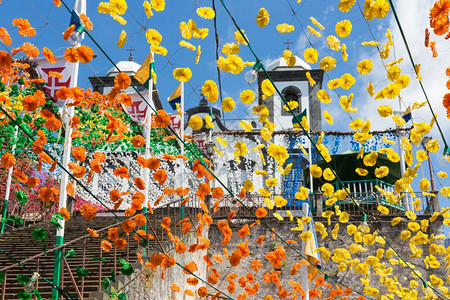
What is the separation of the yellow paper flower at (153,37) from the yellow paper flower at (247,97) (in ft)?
3.58

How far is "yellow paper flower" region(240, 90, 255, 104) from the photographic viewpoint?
5355mm

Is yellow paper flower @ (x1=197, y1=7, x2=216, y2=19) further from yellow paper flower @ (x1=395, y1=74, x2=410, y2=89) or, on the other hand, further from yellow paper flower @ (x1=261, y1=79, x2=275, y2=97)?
yellow paper flower @ (x1=395, y1=74, x2=410, y2=89)

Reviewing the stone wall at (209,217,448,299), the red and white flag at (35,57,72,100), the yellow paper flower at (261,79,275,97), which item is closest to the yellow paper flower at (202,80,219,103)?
the yellow paper flower at (261,79,275,97)

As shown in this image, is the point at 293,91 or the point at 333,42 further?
the point at 293,91

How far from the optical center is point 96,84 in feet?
97.9

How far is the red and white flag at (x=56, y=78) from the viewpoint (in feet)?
26.0

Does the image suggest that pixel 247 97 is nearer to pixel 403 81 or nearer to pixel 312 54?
pixel 312 54

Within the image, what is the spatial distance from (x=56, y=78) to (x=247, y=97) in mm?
3944

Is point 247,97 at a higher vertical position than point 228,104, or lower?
higher

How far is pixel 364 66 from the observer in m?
5.34

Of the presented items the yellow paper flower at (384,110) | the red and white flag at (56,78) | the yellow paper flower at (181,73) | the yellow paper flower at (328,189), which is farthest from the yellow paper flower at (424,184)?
the red and white flag at (56,78)

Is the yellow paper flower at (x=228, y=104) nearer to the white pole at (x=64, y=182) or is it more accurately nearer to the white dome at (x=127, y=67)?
the white pole at (x=64, y=182)

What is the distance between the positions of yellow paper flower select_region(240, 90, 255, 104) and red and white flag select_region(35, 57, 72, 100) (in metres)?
3.69

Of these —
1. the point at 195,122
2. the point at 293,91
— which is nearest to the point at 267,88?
the point at 195,122
